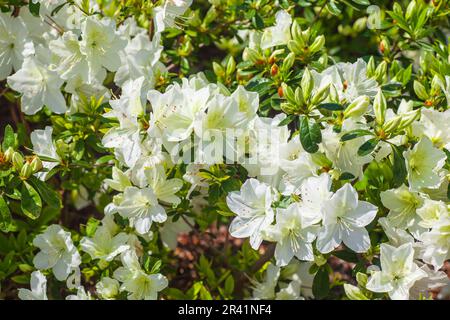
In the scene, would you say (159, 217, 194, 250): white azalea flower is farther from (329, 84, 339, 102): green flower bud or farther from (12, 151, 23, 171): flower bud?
(329, 84, 339, 102): green flower bud

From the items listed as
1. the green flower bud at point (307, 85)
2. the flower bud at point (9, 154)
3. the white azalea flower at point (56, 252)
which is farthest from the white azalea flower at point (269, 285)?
the flower bud at point (9, 154)

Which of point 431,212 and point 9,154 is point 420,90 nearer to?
point 431,212

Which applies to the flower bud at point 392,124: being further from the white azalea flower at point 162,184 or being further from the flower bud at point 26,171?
the flower bud at point 26,171

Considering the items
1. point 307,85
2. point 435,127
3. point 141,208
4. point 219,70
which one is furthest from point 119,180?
point 435,127

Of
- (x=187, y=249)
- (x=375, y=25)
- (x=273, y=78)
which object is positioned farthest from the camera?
(x=187, y=249)

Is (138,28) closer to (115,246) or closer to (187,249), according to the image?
(115,246)
